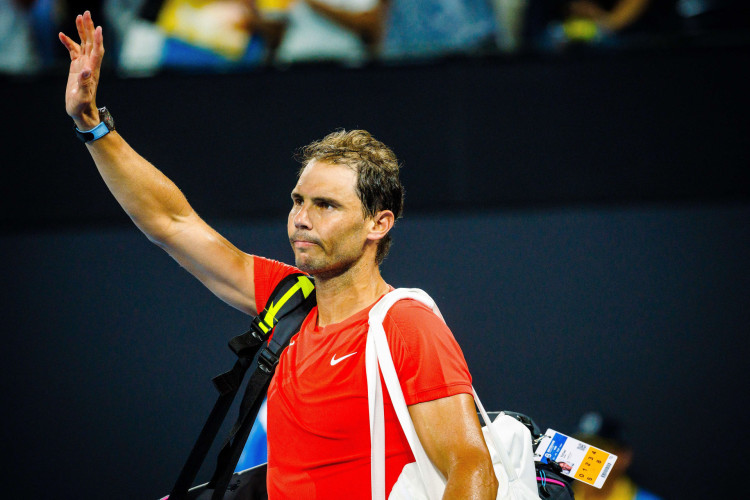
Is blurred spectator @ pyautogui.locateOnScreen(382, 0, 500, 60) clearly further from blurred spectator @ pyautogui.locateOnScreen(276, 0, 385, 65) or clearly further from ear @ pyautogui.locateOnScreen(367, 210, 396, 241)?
ear @ pyautogui.locateOnScreen(367, 210, 396, 241)

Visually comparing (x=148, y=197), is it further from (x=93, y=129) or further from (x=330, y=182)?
(x=330, y=182)

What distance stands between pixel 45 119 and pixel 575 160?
2.61m

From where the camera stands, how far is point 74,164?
12.7 feet

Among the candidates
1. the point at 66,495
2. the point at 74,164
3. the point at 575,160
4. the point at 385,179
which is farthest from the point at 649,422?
the point at 74,164

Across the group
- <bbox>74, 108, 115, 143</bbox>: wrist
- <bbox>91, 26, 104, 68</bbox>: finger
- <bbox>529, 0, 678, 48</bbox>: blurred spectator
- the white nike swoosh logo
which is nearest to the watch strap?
<bbox>74, 108, 115, 143</bbox>: wrist

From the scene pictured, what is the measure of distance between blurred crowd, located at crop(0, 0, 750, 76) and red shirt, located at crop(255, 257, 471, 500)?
2202 millimetres

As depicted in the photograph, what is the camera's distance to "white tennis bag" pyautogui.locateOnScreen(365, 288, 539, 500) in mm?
1625

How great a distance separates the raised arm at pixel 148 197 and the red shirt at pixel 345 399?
39 cm

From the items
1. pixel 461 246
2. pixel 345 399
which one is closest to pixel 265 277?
pixel 345 399

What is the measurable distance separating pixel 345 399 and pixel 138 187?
0.81m

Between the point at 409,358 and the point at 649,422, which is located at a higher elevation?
the point at 409,358

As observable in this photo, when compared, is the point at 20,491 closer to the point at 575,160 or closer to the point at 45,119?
the point at 45,119

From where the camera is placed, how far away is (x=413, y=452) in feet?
5.33

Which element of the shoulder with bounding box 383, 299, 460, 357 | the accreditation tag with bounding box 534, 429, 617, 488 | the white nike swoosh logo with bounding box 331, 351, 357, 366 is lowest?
the accreditation tag with bounding box 534, 429, 617, 488
